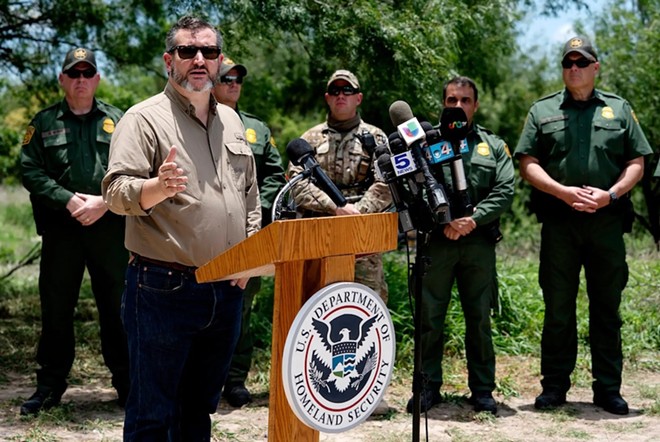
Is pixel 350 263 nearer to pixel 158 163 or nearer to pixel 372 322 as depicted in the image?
pixel 372 322

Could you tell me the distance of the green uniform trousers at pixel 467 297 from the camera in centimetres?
520

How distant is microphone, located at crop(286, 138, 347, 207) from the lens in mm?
3174

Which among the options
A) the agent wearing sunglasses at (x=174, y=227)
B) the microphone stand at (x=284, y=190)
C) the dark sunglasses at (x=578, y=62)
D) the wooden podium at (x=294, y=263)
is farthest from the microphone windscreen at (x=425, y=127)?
the dark sunglasses at (x=578, y=62)

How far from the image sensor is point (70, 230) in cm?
497

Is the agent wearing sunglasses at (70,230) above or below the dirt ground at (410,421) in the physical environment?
above

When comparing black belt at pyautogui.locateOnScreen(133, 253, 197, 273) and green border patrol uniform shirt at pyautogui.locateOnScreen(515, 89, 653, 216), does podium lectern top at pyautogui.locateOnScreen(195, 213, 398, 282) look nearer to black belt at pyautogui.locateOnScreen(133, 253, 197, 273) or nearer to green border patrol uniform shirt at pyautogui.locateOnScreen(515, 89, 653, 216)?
black belt at pyautogui.locateOnScreen(133, 253, 197, 273)

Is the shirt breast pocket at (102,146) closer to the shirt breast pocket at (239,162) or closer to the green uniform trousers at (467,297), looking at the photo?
the shirt breast pocket at (239,162)

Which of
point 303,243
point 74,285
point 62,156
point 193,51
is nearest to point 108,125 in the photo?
point 62,156

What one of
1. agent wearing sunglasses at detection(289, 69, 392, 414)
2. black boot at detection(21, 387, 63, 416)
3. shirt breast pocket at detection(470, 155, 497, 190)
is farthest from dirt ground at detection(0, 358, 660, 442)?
shirt breast pocket at detection(470, 155, 497, 190)

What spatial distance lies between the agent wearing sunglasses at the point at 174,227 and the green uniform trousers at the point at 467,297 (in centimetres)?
218

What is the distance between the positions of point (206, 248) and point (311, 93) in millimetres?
9039

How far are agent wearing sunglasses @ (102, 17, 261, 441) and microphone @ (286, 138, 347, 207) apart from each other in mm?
281

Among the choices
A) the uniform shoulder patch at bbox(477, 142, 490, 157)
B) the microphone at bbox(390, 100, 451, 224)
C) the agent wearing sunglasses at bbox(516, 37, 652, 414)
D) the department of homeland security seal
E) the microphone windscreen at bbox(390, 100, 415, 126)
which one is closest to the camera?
the department of homeland security seal

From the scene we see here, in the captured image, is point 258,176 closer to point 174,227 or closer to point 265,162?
point 265,162
